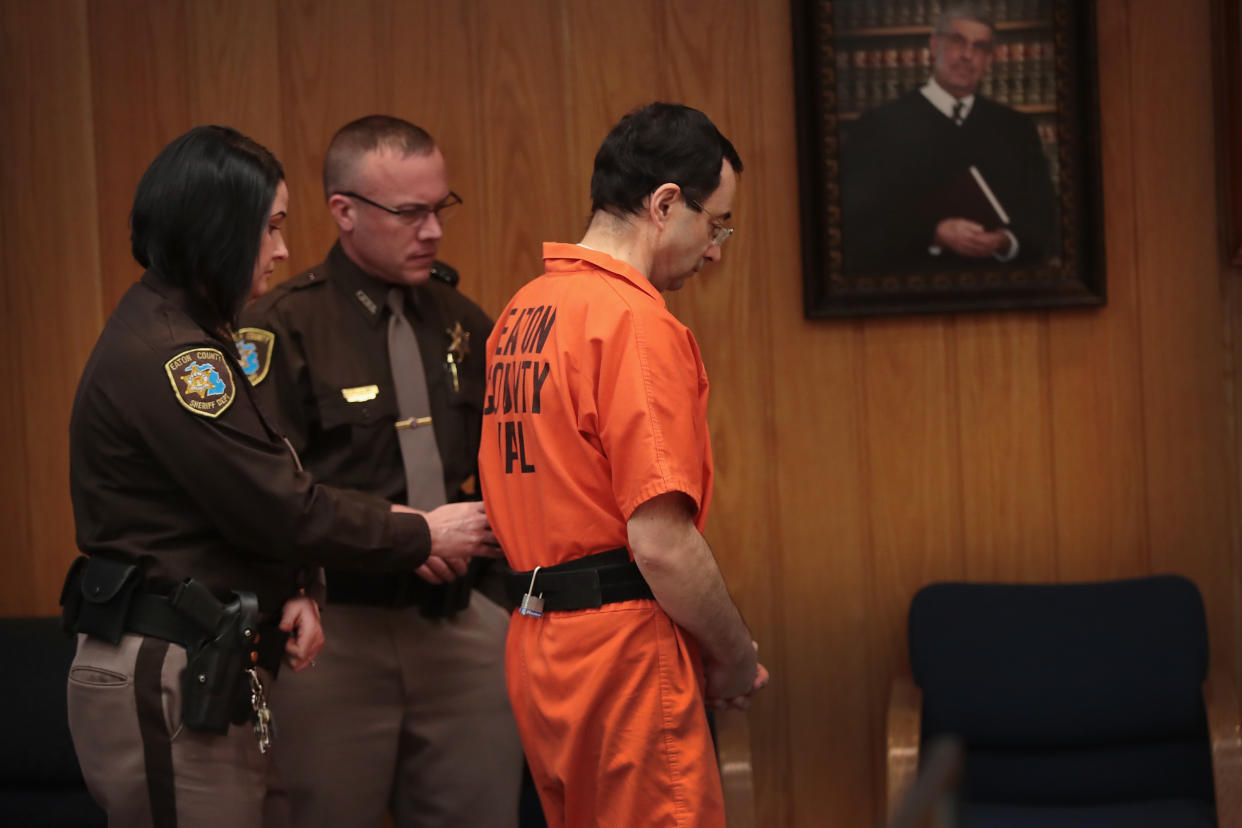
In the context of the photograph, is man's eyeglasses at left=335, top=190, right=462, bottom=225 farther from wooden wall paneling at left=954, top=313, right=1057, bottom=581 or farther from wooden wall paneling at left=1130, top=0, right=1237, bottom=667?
wooden wall paneling at left=1130, top=0, right=1237, bottom=667

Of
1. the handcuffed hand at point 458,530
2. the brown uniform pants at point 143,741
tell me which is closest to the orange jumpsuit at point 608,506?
the handcuffed hand at point 458,530

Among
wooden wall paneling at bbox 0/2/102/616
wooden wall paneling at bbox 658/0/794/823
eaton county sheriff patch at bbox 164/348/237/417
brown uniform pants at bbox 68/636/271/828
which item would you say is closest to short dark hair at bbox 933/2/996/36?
wooden wall paneling at bbox 658/0/794/823

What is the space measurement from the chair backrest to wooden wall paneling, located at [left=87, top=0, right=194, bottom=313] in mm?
2091

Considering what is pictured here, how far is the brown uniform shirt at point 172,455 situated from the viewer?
1.73 m

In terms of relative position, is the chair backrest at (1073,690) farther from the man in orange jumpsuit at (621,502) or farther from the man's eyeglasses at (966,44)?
the man's eyeglasses at (966,44)

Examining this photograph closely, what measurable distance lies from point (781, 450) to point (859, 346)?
1.01ft

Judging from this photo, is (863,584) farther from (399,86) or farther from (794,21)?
(399,86)

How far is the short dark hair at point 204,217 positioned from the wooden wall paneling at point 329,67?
1.10 meters

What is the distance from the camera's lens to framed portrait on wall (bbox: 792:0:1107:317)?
112 inches

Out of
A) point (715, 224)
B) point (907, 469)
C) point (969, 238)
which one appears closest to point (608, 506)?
point (715, 224)

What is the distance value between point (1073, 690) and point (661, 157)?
5.37ft

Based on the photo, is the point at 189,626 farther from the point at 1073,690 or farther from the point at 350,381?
the point at 1073,690

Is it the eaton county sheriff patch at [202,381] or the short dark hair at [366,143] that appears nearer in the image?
the eaton county sheriff patch at [202,381]

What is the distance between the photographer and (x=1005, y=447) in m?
2.97
